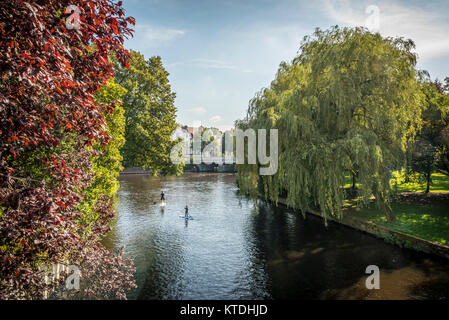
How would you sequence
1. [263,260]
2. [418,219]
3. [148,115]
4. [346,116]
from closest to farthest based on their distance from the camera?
1. [263,260]
2. [346,116]
3. [418,219]
4. [148,115]

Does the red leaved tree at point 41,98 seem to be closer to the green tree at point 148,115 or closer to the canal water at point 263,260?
the canal water at point 263,260

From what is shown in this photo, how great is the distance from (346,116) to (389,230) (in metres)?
7.54

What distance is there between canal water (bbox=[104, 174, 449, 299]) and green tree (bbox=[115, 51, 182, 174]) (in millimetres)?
5217

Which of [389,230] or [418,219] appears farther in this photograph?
[418,219]

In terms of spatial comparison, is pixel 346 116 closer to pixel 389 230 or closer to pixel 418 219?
pixel 389 230

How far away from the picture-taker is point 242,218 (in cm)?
2353

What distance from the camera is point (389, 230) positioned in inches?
670

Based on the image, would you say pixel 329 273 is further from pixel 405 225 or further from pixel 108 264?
pixel 108 264

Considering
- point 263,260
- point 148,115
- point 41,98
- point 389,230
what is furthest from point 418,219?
point 148,115

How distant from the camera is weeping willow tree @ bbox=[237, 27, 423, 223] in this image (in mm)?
15430

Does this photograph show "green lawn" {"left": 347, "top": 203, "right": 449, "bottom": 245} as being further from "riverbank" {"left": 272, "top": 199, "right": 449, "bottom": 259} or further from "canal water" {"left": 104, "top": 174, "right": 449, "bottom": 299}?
"canal water" {"left": 104, "top": 174, "right": 449, "bottom": 299}

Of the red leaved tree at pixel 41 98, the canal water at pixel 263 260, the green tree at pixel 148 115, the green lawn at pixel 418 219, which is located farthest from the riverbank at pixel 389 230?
the red leaved tree at pixel 41 98

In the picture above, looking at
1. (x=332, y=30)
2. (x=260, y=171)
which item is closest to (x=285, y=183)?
(x=260, y=171)

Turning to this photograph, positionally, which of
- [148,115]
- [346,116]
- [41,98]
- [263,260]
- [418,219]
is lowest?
[263,260]
